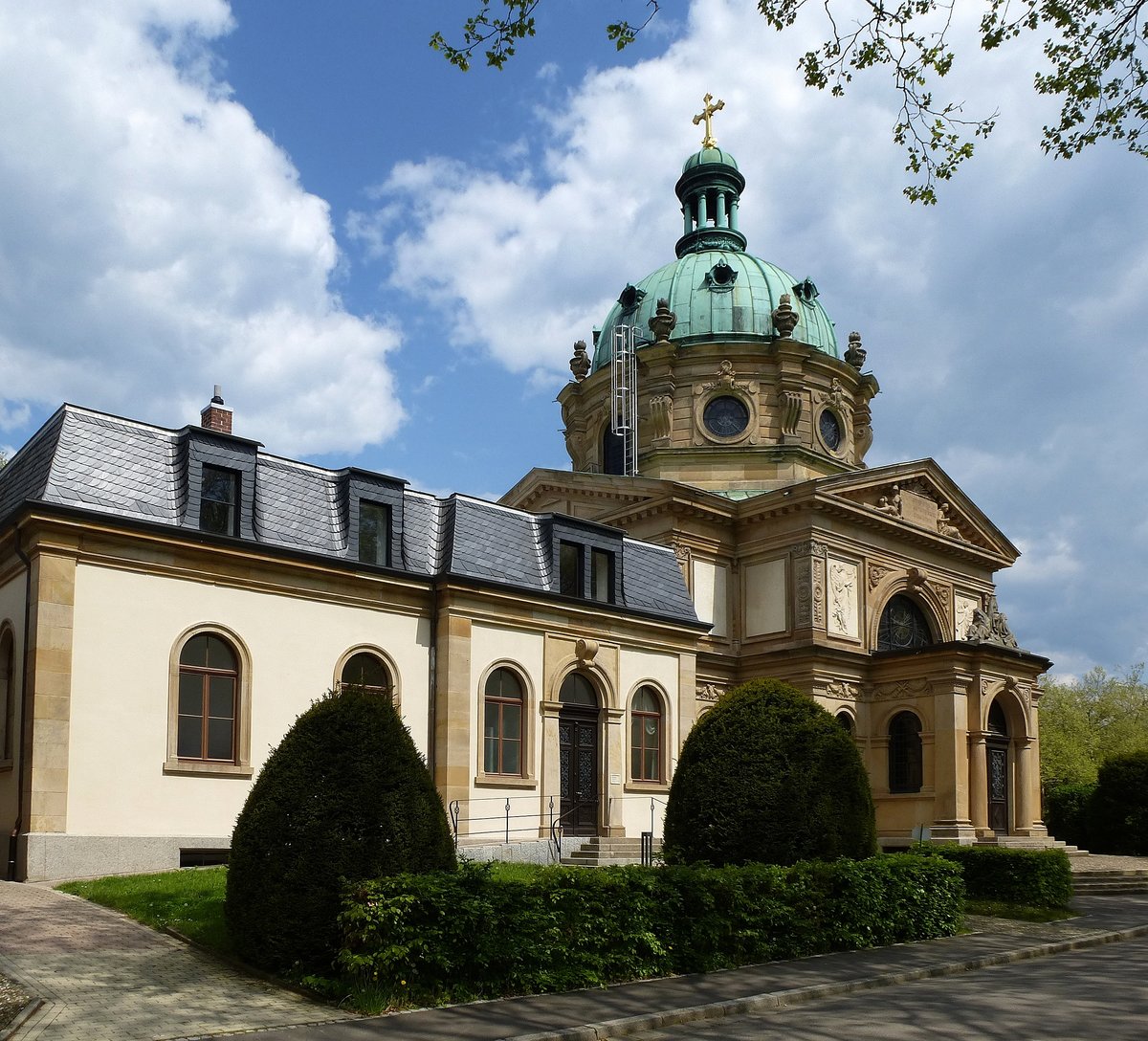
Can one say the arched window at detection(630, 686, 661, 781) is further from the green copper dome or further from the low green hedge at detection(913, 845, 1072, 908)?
the green copper dome

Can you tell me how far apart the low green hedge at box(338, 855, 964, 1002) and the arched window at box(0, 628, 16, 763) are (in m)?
10.7

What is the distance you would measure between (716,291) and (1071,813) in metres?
25.0

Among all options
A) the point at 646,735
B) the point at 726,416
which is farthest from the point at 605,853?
the point at 726,416

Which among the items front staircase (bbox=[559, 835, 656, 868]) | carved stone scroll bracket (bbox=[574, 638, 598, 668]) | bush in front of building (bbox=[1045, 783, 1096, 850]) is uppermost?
carved stone scroll bracket (bbox=[574, 638, 598, 668])

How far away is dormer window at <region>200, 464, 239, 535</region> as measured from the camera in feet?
76.0

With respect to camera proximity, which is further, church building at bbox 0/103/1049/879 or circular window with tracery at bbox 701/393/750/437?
circular window with tracery at bbox 701/393/750/437

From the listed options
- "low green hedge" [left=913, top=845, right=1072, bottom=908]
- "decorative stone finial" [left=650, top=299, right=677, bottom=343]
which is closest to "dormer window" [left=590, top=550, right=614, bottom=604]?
"low green hedge" [left=913, top=845, right=1072, bottom=908]

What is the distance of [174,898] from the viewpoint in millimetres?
16250

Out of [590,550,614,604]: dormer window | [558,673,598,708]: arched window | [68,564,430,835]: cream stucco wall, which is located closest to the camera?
[68,564,430,835]: cream stucco wall

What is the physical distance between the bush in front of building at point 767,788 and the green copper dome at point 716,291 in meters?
34.0

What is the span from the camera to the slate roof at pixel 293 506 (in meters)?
21.8

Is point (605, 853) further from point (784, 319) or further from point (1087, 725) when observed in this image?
point (1087, 725)

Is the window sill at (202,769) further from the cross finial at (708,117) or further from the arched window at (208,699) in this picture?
the cross finial at (708,117)

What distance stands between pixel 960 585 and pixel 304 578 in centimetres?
3059
